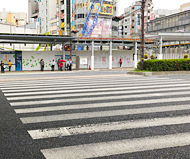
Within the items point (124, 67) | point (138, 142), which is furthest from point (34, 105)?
point (124, 67)

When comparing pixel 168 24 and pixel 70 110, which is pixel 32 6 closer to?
pixel 168 24

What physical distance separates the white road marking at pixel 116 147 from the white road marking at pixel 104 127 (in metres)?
0.69

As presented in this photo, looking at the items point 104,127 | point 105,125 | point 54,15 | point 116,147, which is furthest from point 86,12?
point 116,147

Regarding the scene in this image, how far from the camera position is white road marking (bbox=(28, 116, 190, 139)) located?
444 cm

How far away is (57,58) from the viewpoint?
34844 millimetres

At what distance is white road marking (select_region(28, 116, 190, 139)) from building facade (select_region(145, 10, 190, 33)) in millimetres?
57370

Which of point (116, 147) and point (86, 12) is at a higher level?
point (86, 12)

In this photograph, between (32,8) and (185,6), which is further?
(32,8)

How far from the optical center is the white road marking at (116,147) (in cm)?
346

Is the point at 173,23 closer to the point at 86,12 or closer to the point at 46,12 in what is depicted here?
the point at 86,12

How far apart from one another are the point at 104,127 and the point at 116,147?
42.6 inches

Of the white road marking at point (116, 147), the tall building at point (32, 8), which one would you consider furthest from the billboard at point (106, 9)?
the white road marking at point (116, 147)

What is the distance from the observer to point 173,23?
67.1 m

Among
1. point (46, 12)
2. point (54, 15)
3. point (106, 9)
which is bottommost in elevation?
point (106, 9)
